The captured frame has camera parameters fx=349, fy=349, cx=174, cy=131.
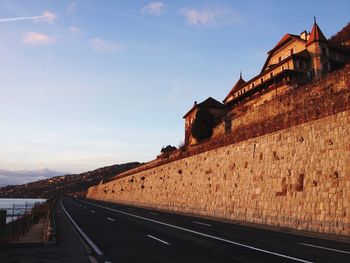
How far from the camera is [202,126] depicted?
57.4 metres

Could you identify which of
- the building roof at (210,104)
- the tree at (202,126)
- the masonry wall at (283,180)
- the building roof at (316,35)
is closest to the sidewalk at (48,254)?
the masonry wall at (283,180)

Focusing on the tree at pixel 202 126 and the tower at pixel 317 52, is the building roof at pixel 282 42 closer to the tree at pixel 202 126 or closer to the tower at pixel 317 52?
the tower at pixel 317 52

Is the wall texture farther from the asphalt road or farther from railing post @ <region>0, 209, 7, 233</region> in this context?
railing post @ <region>0, 209, 7, 233</region>

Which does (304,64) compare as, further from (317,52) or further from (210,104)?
(210,104)

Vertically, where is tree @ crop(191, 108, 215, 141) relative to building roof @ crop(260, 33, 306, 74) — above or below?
below

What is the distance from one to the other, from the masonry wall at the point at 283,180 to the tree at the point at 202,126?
21477 millimetres

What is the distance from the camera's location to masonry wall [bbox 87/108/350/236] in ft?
53.9

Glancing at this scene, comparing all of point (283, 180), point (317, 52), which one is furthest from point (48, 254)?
point (317, 52)

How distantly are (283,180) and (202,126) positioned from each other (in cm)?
3718

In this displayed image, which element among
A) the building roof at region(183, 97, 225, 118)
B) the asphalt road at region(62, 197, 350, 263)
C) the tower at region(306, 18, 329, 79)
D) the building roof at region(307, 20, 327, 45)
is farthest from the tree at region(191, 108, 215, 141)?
the asphalt road at region(62, 197, 350, 263)

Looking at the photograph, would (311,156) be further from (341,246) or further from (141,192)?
(141,192)

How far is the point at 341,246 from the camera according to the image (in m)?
12.3

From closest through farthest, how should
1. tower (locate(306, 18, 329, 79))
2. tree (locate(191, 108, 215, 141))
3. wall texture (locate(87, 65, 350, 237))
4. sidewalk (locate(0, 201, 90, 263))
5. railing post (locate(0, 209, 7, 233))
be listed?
sidewalk (locate(0, 201, 90, 263)), railing post (locate(0, 209, 7, 233)), wall texture (locate(87, 65, 350, 237)), tower (locate(306, 18, 329, 79)), tree (locate(191, 108, 215, 141))

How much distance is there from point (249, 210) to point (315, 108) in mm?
7852
